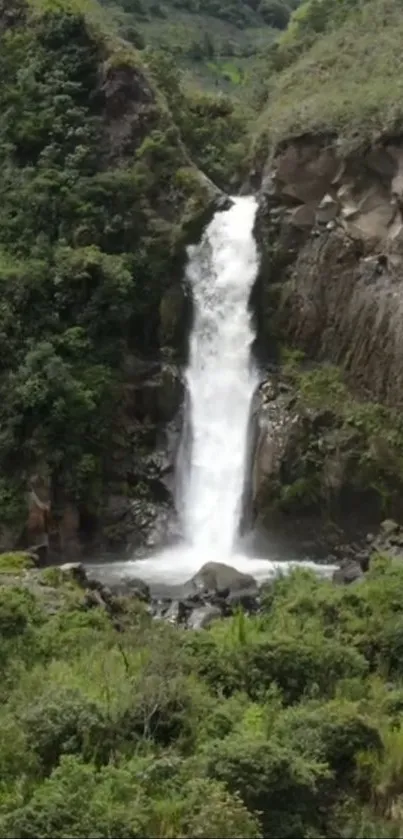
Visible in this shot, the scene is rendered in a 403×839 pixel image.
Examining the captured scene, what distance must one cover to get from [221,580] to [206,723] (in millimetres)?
11875

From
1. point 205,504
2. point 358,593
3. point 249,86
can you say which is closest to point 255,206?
point 205,504

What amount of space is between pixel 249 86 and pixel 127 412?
22245mm

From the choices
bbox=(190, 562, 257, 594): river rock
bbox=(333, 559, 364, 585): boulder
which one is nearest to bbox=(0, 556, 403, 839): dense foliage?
bbox=(333, 559, 364, 585): boulder

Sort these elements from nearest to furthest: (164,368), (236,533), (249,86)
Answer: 1. (236,533)
2. (164,368)
3. (249,86)

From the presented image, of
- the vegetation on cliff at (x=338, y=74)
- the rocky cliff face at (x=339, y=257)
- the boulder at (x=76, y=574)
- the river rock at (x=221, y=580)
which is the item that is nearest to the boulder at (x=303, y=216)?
the rocky cliff face at (x=339, y=257)

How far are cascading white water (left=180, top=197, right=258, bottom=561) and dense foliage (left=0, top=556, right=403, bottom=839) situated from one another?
12557mm

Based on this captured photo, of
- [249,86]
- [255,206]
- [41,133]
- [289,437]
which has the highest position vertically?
[249,86]

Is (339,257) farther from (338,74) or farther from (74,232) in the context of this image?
(338,74)

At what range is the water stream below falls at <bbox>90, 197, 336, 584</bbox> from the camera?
28.9 metres

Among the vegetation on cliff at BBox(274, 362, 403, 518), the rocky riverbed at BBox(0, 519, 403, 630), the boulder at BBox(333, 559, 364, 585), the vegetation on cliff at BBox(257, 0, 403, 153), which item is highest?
the vegetation on cliff at BBox(257, 0, 403, 153)

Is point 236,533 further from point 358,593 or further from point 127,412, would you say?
point 358,593

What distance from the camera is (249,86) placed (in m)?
47.6

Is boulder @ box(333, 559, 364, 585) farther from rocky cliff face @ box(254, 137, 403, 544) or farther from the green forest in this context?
rocky cliff face @ box(254, 137, 403, 544)

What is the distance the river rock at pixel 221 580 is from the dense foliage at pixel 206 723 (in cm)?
581
